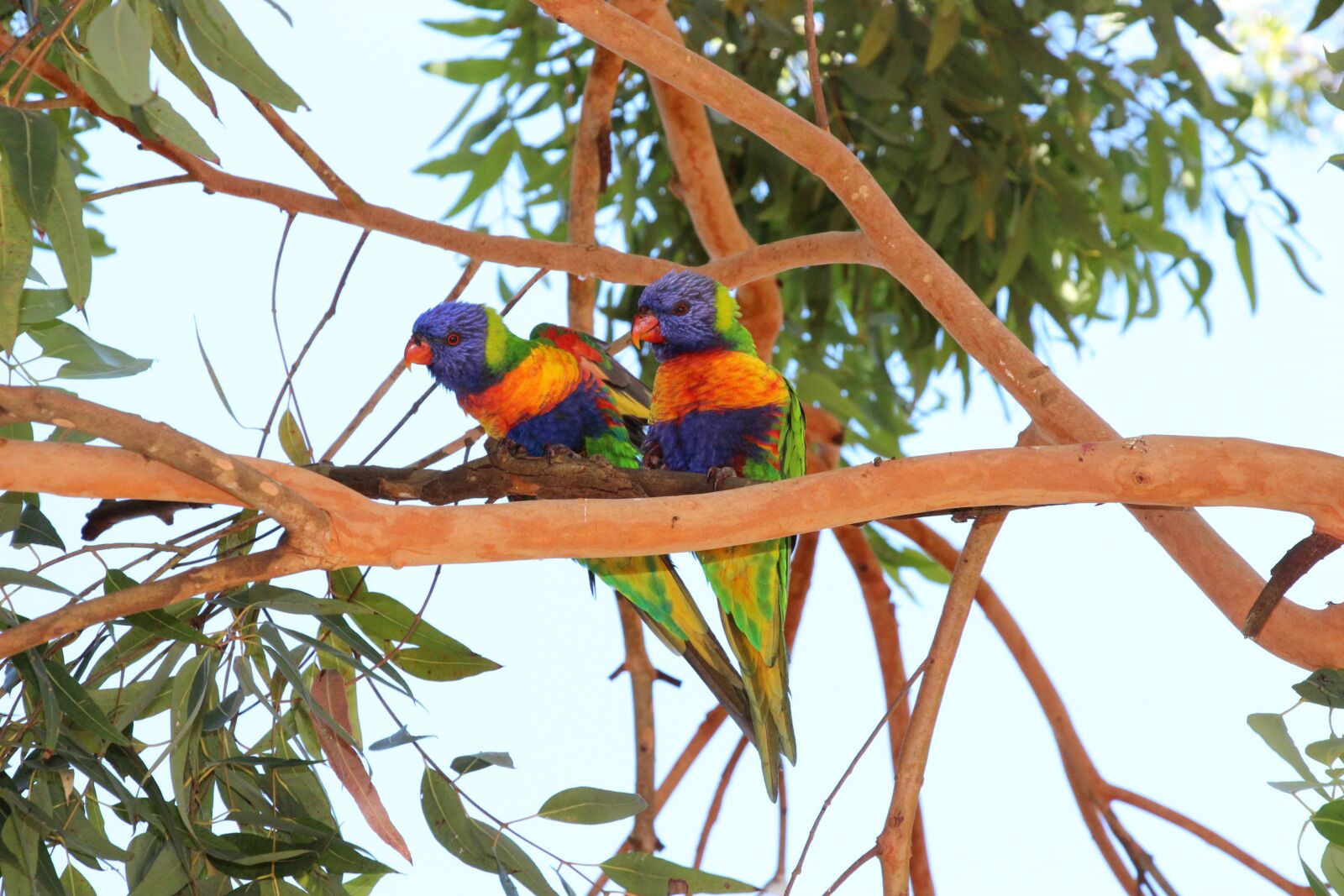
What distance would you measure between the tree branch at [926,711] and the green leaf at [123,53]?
3.10ft

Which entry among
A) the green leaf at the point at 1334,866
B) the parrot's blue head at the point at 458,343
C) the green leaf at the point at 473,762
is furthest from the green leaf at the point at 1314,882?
the parrot's blue head at the point at 458,343

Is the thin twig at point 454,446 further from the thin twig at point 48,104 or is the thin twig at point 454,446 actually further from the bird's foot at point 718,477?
the thin twig at point 48,104

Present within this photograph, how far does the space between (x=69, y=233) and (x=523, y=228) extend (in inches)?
56.3

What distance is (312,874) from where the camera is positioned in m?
1.15

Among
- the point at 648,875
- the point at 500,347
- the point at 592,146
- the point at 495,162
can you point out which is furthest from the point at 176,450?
the point at 495,162

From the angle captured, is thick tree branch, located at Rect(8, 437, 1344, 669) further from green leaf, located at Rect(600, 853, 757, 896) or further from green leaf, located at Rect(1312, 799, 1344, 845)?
green leaf, located at Rect(600, 853, 757, 896)

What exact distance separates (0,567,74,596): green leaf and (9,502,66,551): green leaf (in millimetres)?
131

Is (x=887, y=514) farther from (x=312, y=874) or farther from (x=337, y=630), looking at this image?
(x=312, y=874)

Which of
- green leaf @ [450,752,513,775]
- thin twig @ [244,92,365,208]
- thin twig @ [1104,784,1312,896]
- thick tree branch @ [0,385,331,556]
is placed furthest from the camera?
thin twig @ [1104,784,1312,896]

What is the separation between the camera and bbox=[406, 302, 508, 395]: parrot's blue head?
1.53 meters

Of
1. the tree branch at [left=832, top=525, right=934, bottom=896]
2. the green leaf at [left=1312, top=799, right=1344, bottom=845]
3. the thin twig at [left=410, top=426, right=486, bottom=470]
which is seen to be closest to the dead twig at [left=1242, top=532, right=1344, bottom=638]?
the green leaf at [left=1312, top=799, right=1344, bottom=845]

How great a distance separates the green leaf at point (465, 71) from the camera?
2213mm

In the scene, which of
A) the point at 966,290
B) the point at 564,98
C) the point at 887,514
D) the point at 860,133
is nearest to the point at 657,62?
the point at 966,290

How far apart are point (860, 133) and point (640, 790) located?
1166mm
